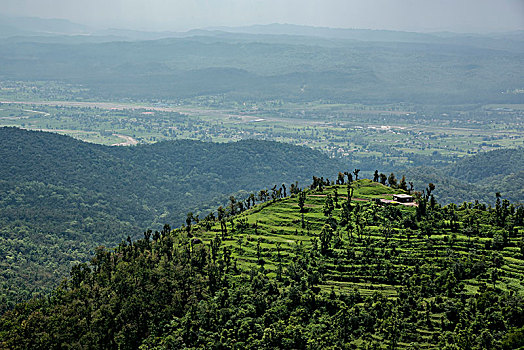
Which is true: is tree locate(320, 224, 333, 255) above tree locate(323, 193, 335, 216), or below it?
below

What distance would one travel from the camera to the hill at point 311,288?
226 ft

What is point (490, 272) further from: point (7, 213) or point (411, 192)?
point (7, 213)

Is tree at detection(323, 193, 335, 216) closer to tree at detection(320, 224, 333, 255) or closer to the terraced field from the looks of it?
the terraced field

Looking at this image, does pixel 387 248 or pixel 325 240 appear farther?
pixel 325 240

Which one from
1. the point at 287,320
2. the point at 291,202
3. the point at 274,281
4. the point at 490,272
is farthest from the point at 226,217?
the point at 490,272

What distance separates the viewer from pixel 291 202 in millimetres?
112000

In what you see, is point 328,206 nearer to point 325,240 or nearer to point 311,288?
point 325,240

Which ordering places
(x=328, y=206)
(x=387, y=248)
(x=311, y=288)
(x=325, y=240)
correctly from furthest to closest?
(x=328, y=206) < (x=325, y=240) < (x=387, y=248) < (x=311, y=288)

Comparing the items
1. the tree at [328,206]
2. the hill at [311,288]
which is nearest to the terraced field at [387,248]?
the hill at [311,288]

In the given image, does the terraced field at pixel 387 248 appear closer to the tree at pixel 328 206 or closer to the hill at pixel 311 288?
the hill at pixel 311 288

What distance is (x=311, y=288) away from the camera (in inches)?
3164

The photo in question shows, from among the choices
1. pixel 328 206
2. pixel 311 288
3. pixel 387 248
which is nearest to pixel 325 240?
pixel 387 248

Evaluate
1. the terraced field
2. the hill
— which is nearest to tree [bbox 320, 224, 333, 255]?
the hill

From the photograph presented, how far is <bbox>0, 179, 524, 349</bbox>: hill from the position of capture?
68812mm
